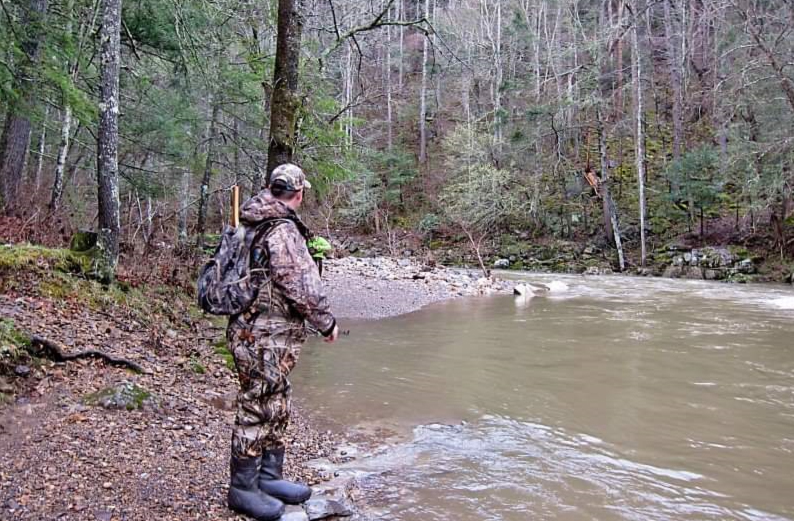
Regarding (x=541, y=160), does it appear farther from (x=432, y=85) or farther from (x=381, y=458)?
(x=381, y=458)

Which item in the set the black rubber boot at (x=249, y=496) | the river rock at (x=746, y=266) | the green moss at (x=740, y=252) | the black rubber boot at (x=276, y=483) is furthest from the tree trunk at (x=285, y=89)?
the green moss at (x=740, y=252)

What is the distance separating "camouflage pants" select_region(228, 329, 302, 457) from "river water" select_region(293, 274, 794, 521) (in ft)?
3.21

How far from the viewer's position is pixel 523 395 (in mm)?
6527

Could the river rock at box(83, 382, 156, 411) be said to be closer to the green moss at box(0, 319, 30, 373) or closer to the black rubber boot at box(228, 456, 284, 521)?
the green moss at box(0, 319, 30, 373)

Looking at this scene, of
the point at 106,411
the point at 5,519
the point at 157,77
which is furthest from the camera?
the point at 157,77

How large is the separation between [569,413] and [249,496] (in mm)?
3678

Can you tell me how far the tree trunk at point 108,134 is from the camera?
6824mm

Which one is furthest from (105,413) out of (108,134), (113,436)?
(108,134)

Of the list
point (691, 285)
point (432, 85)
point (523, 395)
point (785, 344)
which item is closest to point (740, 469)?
point (523, 395)

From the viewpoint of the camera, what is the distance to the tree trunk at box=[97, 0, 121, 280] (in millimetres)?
6824

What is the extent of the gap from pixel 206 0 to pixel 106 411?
234 inches

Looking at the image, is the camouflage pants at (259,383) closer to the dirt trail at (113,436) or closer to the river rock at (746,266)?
the dirt trail at (113,436)

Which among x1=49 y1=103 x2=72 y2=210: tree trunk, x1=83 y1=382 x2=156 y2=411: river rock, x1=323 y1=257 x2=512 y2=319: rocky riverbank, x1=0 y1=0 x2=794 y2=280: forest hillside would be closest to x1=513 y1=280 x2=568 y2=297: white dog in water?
x1=323 y1=257 x2=512 y2=319: rocky riverbank

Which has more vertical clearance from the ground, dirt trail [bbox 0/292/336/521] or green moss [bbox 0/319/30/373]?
green moss [bbox 0/319/30/373]
